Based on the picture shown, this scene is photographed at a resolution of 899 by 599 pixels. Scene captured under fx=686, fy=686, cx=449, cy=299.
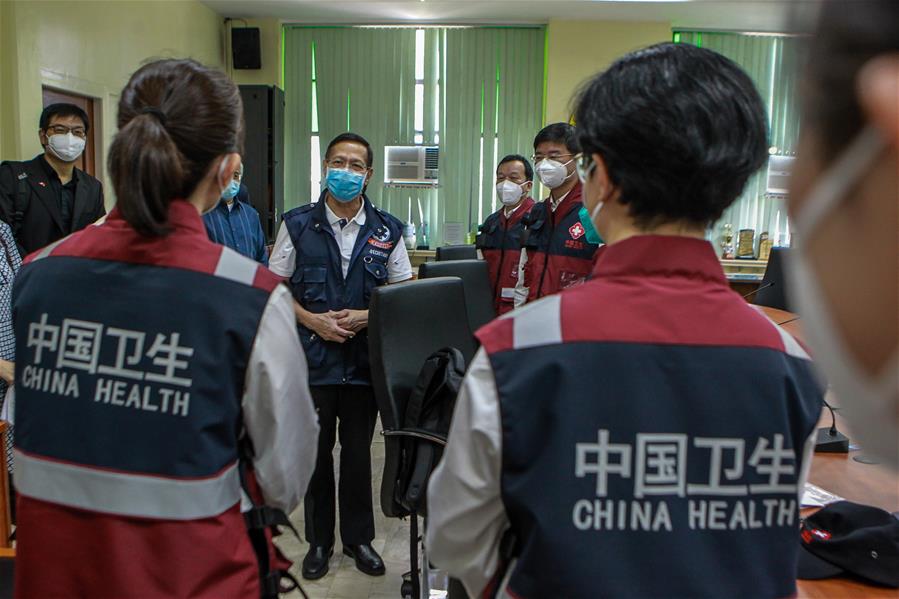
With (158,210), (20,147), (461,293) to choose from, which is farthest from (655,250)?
(20,147)

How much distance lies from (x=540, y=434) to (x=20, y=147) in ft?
13.0

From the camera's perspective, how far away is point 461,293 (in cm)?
237

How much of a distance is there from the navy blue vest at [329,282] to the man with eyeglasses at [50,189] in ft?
4.60

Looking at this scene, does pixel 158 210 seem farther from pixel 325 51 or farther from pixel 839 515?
pixel 325 51

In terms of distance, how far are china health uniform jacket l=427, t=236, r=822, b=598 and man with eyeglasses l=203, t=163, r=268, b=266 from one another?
2.19 meters

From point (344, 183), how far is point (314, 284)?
0.41 meters

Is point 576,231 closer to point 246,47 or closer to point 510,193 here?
point 510,193

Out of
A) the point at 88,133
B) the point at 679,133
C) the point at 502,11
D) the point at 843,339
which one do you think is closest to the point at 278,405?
the point at 679,133

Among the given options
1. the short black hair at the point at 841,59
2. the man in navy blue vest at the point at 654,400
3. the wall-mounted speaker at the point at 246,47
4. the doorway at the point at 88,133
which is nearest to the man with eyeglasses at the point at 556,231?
the man in navy blue vest at the point at 654,400

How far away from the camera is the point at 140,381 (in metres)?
1.02

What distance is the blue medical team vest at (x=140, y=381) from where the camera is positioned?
39.9 inches

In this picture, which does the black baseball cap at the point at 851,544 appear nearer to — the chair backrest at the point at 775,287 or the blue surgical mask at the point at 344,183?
the blue surgical mask at the point at 344,183

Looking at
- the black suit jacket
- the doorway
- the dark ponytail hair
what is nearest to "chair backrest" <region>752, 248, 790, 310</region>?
the dark ponytail hair

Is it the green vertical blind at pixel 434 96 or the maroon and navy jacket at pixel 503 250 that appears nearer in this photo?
the maroon and navy jacket at pixel 503 250
